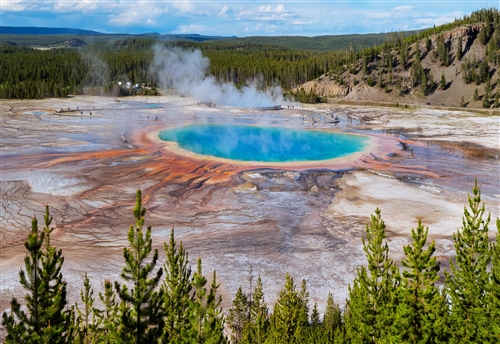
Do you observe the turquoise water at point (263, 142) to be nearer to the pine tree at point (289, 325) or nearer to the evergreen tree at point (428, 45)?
the pine tree at point (289, 325)

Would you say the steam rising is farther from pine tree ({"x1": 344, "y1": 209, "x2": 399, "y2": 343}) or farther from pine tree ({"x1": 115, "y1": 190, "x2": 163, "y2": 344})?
pine tree ({"x1": 115, "y1": 190, "x2": 163, "y2": 344})

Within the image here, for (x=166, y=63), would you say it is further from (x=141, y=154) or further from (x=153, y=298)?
(x=153, y=298)

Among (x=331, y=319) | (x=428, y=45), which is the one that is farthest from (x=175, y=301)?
(x=428, y=45)

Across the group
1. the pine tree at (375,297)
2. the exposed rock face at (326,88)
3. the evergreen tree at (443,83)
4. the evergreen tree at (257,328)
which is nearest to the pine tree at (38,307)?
the evergreen tree at (257,328)

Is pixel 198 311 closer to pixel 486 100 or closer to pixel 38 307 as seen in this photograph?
pixel 38 307

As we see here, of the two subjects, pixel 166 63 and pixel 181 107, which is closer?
pixel 181 107

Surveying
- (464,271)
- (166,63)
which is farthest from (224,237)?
(166,63)
